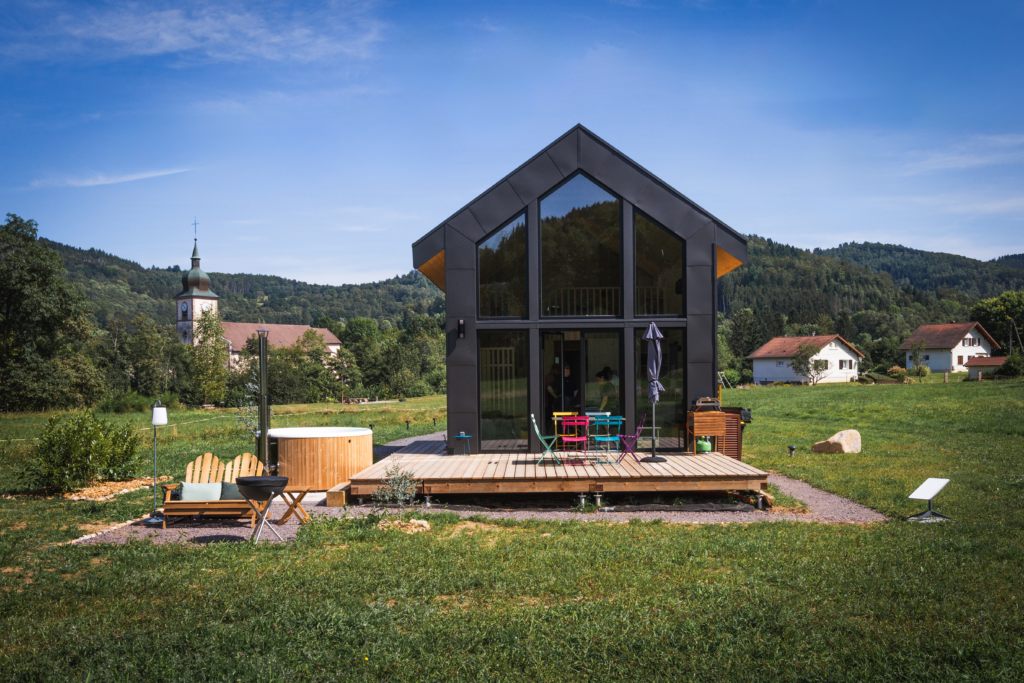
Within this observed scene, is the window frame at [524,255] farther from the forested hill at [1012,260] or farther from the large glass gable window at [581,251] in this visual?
the forested hill at [1012,260]

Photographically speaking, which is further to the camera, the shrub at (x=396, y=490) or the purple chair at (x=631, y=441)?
the purple chair at (x=631, y=441)

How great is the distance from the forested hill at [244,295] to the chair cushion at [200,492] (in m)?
96.6

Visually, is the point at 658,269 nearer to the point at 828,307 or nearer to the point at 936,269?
the point at 828,307

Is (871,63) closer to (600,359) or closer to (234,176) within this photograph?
(600,359)

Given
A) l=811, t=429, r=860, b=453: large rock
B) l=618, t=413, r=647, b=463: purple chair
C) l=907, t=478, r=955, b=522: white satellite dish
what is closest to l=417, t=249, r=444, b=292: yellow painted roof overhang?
l=618, t=413, r=647, b=463: purple chair

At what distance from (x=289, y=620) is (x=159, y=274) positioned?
6555 inches

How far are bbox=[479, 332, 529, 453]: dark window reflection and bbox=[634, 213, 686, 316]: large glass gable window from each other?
2492 millimetres

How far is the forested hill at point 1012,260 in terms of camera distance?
151413mm

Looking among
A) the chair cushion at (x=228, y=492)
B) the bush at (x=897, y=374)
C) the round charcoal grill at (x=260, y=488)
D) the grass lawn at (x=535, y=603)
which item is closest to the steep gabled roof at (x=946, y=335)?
the bush at (x=897, y=374)

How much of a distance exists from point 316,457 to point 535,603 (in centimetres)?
610

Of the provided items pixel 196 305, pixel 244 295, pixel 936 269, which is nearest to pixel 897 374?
pixel 196 305

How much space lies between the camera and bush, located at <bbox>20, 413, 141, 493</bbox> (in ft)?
35.4

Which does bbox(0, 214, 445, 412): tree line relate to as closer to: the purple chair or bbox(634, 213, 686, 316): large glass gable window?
the purple chair

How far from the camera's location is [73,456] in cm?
1091
